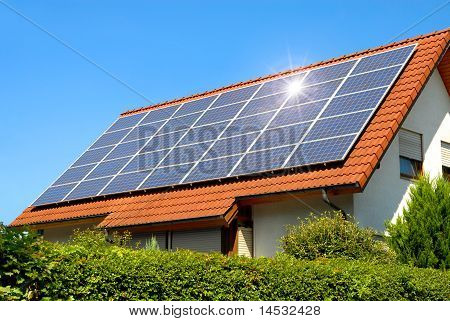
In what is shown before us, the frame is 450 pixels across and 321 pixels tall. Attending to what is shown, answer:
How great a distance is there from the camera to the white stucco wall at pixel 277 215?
16750 mm

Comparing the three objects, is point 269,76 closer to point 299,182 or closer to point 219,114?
point 219,114

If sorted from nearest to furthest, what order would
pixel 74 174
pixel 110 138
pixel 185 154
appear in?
1. pixel 185 154
2. pixel 74 174
3. pixel 110 138

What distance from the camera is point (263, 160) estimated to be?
17594 millimetres

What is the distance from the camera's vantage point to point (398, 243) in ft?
51.8

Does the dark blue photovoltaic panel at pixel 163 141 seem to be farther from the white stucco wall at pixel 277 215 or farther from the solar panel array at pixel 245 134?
the white stucco wall at pixel 277 215

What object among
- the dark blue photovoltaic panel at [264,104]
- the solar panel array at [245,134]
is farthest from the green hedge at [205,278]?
the dark blue photovoltaic panel at [264,104]

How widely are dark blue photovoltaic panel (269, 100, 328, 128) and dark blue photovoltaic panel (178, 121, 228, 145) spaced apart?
1.96 meters

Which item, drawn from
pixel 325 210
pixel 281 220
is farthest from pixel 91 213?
pixel 325 210

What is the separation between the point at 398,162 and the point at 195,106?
789cm

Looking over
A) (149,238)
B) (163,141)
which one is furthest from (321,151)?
(163,141)

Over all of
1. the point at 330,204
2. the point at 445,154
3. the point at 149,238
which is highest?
the point at 445,154

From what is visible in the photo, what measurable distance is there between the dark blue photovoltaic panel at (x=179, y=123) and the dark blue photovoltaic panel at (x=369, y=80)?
18.2ft

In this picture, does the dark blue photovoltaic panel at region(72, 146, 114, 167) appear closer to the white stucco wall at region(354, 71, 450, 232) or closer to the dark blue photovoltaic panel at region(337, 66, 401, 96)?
the dark blue photovoltaic panel at region(337, 66, 401, 96)
